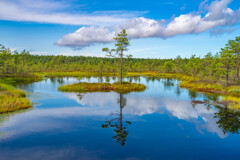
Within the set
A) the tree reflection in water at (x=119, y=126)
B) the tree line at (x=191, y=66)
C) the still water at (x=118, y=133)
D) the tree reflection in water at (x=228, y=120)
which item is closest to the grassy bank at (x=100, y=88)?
the tree line at (x=191, y=66)

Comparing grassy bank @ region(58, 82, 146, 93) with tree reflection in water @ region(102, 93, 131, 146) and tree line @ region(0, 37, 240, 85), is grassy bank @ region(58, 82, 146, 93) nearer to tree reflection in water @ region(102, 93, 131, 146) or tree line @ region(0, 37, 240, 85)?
tree line @ region(0, 37, 240, 85)

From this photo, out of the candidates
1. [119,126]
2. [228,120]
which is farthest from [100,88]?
[228,120]

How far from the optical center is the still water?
52.4 ft

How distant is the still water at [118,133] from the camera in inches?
629

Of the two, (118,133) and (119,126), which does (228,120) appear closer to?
(119,126)

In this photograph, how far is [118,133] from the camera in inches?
822

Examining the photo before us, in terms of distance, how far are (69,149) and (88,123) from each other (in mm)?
7671

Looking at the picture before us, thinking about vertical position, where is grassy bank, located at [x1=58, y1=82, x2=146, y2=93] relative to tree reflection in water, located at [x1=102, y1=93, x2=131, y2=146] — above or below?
above

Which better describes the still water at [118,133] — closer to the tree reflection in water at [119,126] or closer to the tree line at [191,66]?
the tree reflection in water at [119,126]

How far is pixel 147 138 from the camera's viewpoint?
64.0 feet

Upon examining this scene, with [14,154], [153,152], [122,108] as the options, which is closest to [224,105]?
Result: [122,108]

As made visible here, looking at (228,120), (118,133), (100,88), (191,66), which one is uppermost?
(191,66)

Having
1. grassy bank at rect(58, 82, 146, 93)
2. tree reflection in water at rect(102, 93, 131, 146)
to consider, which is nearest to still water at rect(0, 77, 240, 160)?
tree reflection in water at rect(102, 93, 131, 146)

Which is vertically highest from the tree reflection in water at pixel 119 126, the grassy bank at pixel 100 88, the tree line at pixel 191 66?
the tree line at pixel 191 66
